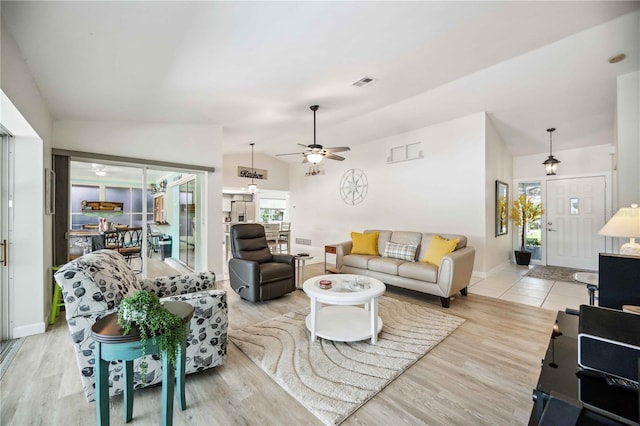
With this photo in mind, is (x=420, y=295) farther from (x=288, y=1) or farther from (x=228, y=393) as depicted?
(x=288, y=1)

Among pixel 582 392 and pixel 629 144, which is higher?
pixel 629 144

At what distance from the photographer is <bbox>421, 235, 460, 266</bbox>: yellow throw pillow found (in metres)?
3.73

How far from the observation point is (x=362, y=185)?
22.7ft

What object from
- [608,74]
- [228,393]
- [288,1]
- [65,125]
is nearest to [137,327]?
[228,393]

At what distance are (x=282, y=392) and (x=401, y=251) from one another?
119 inches

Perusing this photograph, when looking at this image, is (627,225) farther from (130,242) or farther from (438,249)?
(130,242)

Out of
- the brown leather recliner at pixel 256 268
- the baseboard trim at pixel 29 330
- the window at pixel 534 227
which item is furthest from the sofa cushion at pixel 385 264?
the window at pixel 534 227

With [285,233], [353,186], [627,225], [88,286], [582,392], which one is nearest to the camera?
[582,392]

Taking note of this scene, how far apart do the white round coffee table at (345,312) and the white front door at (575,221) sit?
226 inches

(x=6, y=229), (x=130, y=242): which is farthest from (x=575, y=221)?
(x=6, y=229)

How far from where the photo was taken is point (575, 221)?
582 centimetres

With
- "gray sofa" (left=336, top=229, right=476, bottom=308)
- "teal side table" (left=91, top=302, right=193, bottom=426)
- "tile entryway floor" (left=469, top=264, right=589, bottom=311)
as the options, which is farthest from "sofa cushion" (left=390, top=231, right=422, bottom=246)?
"teal side table" (left=91, top=302, right=193, bottom=426)

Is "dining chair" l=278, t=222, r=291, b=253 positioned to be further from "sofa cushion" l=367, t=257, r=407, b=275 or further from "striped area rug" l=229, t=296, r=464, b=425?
"striped area rug" l=229, t=296, r=464, b=425

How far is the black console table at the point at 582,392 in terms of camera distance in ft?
2.22
